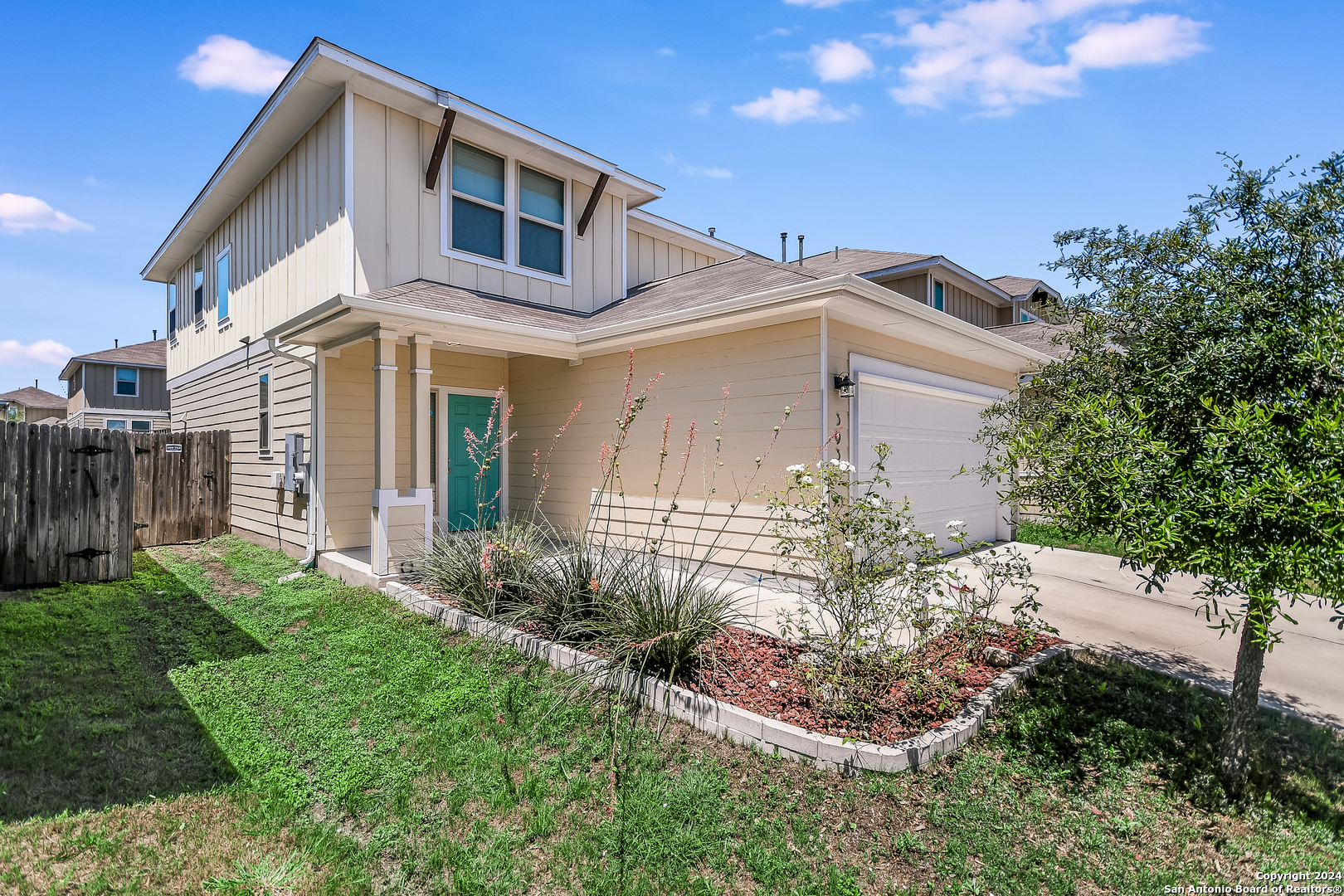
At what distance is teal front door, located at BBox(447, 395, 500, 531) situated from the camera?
8945 millimetres

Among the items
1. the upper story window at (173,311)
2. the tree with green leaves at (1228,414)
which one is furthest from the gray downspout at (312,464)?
the upper story window at (173,311)

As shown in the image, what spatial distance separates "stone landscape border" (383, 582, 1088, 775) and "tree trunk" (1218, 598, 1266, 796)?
991 millimetres

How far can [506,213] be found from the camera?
29.8 ft

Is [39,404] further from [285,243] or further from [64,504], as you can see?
[64,504]

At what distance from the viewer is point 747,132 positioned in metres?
9.70

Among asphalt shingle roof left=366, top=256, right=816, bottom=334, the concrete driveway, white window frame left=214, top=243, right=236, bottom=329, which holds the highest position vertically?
white window frame left=214, top=243, right=236, bottom=329

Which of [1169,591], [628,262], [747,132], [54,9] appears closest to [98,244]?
[54,9]

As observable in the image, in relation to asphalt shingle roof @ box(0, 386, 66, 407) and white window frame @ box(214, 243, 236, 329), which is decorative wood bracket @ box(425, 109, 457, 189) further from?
asphalt shingle roof @ box(0, 386, 66, 407)

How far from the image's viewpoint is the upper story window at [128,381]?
86.0 feet

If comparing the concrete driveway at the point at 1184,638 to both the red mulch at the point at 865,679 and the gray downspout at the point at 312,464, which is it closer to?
the red mulch at the point at 865,679

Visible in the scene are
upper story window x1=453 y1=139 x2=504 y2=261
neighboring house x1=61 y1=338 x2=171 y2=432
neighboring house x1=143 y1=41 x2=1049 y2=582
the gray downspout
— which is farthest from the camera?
neighboring house x1=61 y1=338 x2=171 y2=432

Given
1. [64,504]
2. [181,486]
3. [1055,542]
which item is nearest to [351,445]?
[64,504]

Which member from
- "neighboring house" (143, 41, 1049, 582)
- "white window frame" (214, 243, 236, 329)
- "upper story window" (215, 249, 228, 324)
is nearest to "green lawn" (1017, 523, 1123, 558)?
"neighboring house" (143, 41, 1049, 582)

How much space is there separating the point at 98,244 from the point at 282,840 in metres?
17.5
